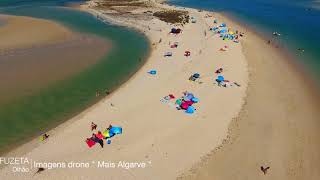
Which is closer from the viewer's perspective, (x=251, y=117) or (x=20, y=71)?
(x=251, y=117)

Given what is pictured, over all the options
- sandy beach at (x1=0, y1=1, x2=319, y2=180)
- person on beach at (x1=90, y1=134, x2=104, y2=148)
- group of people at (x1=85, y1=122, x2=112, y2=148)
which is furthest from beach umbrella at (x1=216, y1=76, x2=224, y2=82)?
person on beach at (x1=90, y1=134, x2=104, y2=148)

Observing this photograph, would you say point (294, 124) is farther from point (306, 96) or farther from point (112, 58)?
point (112, 58)

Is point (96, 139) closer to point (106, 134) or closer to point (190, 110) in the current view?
point (106, 134)

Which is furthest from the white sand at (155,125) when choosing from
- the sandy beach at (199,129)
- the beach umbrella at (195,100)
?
the beach umbrella at (195,100)

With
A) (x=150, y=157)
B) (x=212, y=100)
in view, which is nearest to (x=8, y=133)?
(x=150, y=157)

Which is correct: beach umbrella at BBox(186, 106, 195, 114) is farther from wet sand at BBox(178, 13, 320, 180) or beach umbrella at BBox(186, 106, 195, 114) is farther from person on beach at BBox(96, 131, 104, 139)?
person on beach at BBox(96, 131, 104, 139)
